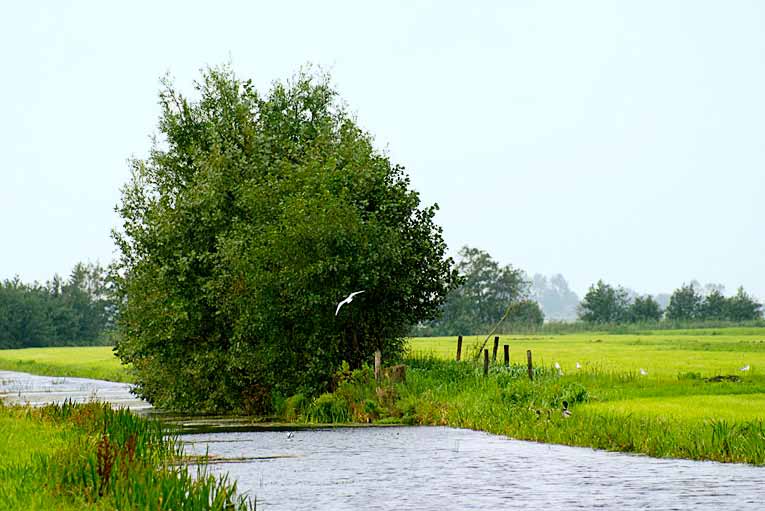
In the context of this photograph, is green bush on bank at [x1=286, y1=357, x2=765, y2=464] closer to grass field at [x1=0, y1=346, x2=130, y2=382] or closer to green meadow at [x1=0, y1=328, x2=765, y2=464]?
green meadow at [x1=0, y1=328, x2=765, y2=464]

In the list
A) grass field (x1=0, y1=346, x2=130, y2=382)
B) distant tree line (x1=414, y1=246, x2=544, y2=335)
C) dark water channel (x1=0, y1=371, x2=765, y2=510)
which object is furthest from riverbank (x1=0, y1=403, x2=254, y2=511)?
distant tree line (x1=414, y1=246, x2=544, y2=335)

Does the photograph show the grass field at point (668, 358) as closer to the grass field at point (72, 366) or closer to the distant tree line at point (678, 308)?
the grass field at point (72, 366)

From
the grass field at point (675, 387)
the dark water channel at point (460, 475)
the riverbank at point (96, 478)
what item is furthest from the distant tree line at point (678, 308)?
the riverbank at point (96, 478)

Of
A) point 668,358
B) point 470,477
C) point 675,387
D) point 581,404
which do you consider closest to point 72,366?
point 668,358

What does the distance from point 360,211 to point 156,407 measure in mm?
16250

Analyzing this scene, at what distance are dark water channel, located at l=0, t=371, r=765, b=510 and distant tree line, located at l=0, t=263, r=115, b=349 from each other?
13012 cm

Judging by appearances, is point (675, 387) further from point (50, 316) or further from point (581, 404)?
point (50, 316)

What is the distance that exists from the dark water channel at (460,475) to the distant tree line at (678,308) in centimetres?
12322

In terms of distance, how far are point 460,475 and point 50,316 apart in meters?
156

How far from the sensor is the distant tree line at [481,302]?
15425cm

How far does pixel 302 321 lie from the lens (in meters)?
44.0

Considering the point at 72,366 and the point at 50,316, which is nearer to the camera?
the point at 72,366

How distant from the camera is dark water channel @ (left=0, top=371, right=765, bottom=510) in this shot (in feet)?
69.7

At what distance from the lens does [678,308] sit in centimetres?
16038
